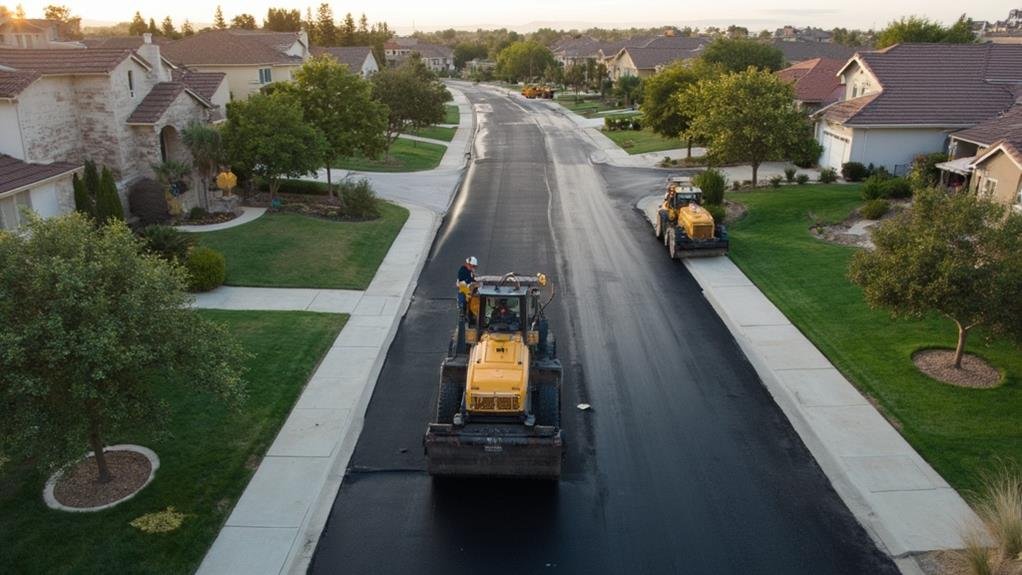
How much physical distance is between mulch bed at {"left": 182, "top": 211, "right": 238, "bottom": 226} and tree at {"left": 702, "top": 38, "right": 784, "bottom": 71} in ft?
138

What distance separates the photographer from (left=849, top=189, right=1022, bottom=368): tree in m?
14.6

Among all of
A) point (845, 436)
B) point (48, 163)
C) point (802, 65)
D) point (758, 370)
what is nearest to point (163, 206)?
point (48, 163)

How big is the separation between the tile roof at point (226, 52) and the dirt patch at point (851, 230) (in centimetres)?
3822

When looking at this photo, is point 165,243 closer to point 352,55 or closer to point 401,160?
point 401,160

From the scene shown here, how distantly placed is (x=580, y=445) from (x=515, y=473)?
2.04 metres

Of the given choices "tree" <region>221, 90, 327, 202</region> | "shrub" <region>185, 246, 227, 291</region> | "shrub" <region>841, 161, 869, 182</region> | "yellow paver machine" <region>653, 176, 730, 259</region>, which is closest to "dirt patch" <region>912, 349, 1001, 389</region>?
"yellow paver machine" <region>653, 176, 730, 259</region>

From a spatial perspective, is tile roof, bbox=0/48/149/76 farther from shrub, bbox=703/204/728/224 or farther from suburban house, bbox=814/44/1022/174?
suburban house, bbox=814/44/1022/174

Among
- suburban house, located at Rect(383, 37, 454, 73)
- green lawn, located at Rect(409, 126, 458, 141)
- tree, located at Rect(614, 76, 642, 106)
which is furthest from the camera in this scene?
suburban house, located at Rect(383, 37, 454, 73)

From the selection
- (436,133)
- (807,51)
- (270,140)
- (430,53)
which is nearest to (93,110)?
(270,140)

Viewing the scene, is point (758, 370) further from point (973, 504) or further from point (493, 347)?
point (493, 347)

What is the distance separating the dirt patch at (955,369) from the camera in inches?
629

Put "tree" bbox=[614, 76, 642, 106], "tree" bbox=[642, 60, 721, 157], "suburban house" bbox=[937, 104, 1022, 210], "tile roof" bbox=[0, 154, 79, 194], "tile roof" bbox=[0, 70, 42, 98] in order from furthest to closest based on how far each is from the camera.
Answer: "tree" bbox=[614, 76, 642, 106], "tree" bbox=[642, 60, 721, 157], "suburban house" bbox=[937, 104, 1022, 210], "tile roof" bbox=[0, 70, 42, 98], "tile roof" bbox=[0, 154, 79, 194]

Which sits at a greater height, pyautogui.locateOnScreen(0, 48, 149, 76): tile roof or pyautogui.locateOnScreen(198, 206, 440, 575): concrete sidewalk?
pyautogui.locateOnScreen(0, 48, 149, 76): tile roof

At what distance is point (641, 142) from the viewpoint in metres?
54.3
